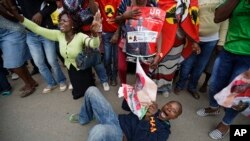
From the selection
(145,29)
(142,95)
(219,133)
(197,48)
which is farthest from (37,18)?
(219,133)

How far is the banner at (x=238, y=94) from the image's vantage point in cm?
205

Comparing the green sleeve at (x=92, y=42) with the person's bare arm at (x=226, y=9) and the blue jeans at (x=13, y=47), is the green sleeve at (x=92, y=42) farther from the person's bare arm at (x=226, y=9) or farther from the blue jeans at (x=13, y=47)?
the person's bare arm at (x=226, y=9)

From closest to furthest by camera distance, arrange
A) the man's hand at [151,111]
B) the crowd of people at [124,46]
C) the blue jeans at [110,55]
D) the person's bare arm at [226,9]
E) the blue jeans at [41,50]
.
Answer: the person's bare arm at [226,9], the crowd of people at [124,46], the man's hand at [151,111], the blue jeans at [41,50], the blue jeans at [110,55]

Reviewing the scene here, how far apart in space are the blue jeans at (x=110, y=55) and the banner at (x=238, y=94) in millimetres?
1438

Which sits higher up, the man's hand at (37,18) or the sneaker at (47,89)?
the man's hand at (37,18)

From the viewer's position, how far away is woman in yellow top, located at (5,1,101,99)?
8.47 feet

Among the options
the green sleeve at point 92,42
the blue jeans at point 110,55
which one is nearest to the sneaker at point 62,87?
the blue jeans at point 110,55

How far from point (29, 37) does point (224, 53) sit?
2.13 meters

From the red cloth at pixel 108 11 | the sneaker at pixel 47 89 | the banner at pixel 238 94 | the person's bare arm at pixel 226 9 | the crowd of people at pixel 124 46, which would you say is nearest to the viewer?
the person's bare arm at pixel 226 9

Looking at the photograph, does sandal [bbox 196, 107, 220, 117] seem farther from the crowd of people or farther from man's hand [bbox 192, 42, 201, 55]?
man's hand [bbox 192, 42, 201, 55]

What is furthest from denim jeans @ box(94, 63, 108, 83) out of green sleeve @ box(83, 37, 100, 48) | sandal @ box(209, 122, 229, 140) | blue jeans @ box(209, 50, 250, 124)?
sandal @ box(209, 122, 229, 140)

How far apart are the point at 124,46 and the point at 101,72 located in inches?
28.1

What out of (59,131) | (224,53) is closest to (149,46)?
(224,53)

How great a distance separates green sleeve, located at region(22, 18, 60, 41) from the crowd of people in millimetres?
10
